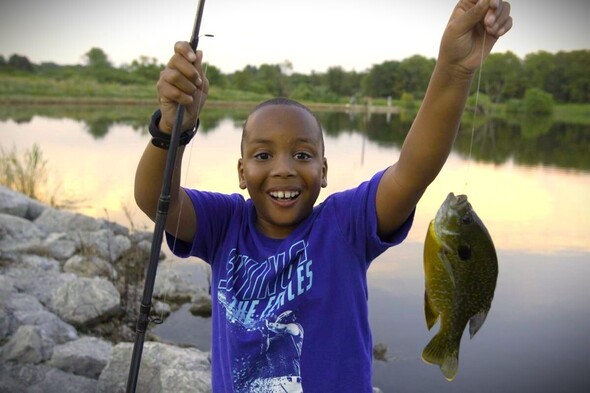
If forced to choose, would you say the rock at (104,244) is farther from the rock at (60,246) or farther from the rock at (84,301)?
the rock at (84,301)

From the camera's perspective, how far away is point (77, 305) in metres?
5.59

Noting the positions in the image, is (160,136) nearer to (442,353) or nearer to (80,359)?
(442,353)

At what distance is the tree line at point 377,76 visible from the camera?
49156 mm

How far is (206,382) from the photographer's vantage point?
148 inches

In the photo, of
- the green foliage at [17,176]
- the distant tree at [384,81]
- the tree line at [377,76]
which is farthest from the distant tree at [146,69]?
the green foliage at [17,176]

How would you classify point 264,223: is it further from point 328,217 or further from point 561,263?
point 561,263

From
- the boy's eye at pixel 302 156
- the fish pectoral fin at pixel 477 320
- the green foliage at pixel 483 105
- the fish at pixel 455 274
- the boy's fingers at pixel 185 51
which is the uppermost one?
the green foliage at pixel 483 105

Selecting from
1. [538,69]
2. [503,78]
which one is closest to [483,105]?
[503,78]

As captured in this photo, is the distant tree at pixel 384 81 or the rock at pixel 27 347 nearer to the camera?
the rock at pixel 27 347

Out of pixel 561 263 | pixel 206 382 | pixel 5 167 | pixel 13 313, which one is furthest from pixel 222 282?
pixel 5 167

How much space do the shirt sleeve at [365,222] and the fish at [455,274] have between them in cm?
16

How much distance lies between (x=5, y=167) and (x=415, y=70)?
53471 millimetres

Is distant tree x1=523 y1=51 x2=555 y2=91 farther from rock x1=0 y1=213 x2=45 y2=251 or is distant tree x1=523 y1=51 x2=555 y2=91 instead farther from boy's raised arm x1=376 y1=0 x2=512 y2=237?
boy's raised arm x1=376 y1=0 x2=512 y2=237

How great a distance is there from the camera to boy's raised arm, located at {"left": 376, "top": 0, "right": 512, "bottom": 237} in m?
1.51
